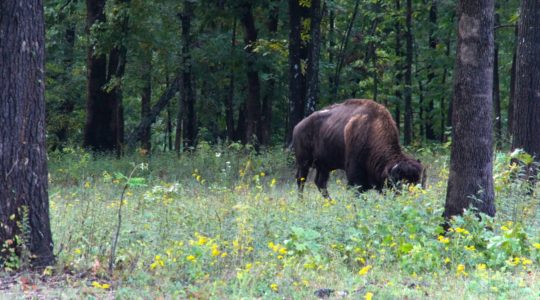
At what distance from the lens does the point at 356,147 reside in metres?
14.4

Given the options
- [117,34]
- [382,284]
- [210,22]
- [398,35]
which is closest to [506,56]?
[398,35]

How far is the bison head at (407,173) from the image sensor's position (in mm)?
13102

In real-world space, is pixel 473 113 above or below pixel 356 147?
above

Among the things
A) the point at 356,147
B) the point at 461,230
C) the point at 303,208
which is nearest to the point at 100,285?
the point at 461,230

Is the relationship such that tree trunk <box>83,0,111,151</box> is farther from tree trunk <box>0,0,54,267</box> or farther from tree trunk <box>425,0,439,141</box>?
tree trunk <box>0,0,54,267</box>

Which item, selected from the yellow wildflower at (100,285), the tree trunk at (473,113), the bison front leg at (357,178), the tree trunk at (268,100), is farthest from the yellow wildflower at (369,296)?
the tree trunk at (268,100)

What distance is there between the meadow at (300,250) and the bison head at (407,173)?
22.7 inches

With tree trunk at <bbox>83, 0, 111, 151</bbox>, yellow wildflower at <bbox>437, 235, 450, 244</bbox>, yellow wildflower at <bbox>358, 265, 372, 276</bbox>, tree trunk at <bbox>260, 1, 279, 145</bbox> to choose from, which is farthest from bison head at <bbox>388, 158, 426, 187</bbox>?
tree trunk at <bbox>83, 0, 111, 151</bbox>

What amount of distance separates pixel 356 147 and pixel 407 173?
1.48 metres

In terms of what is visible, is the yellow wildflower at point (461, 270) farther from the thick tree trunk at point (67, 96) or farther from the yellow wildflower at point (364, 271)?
the thick tree trunk at point (67, 96)

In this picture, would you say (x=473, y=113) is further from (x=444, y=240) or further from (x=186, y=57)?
(x=186, y=57)

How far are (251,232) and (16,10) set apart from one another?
3668 millimetres

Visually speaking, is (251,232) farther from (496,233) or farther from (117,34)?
(117,34)

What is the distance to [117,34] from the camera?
23.5 m
